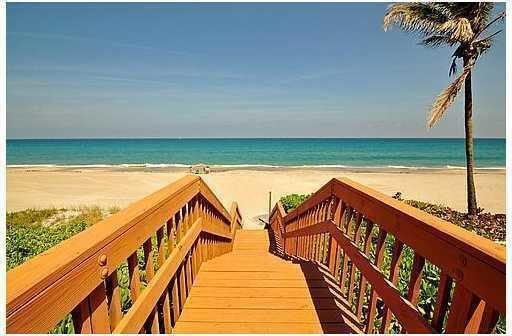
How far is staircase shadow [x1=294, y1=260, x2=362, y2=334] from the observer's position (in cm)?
296

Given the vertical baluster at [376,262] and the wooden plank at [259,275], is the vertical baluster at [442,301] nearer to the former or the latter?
the vertical baluster at [376,262]

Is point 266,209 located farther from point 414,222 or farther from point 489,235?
point 414,222

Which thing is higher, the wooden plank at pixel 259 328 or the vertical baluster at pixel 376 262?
the vertical baluster at pixel 376 262

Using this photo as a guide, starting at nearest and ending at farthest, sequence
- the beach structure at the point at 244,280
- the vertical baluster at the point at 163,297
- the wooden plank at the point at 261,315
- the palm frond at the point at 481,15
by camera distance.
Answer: the beach structure at the point at 244,280 → the vertical baluster at the point at 163,297 → the wooden plank at the point at 261,315 → the palm frond at the point at 481,15

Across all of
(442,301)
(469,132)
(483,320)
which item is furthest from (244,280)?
(469,132)

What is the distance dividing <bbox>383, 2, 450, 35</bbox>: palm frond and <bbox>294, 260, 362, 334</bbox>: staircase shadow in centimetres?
1115

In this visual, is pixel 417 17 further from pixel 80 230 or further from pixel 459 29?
pixel 80 230

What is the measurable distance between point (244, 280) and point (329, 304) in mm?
922

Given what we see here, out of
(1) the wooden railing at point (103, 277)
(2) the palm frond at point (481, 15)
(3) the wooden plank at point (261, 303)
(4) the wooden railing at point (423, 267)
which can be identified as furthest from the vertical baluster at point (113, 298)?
(2) the palm frond at point (481, 15)

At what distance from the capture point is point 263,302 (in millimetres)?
3367

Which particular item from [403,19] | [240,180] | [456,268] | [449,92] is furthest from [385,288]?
[240,180]

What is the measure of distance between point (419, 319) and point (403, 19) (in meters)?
13.1

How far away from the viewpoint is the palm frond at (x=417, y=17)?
42.5 feet

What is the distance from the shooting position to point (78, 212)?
1354 centimetres
